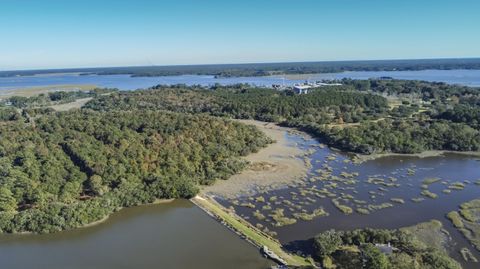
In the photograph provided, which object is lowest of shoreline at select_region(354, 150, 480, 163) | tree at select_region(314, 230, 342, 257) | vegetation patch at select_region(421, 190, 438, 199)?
vegetation patch at select_region(421, 190, 438, 199)

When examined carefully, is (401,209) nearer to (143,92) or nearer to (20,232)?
(20,232)

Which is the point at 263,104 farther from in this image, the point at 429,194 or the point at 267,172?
the point at 429,194

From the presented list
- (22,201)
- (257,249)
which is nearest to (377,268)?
(257,249)

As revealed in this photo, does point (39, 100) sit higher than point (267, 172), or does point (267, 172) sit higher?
point (39, 100)

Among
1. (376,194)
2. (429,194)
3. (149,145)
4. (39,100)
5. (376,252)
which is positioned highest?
(149,145)

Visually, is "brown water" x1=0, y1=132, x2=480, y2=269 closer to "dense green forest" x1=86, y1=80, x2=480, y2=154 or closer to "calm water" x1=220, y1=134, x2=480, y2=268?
"calm water" x1=220, y1=134, x2=480, y2=268

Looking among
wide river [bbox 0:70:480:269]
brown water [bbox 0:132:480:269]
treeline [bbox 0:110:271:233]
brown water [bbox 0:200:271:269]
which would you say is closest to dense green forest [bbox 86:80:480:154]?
wide river [bbox 0:70:480:269]

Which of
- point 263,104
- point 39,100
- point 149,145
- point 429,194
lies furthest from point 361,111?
point 39,100
